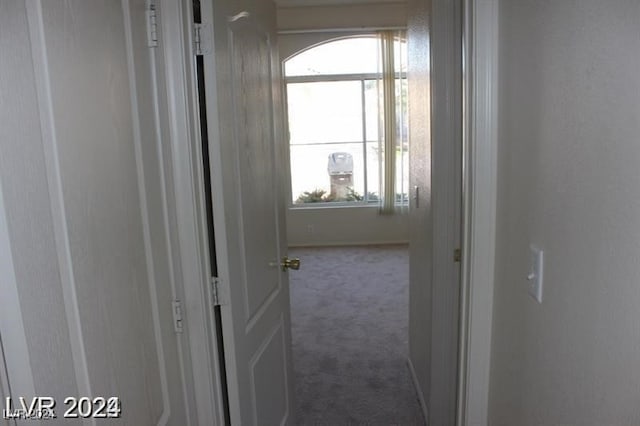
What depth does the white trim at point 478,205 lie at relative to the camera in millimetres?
1180

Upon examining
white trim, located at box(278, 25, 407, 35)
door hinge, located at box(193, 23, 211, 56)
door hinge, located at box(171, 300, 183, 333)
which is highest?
white trim, located at box(278, 25, 407, 35)

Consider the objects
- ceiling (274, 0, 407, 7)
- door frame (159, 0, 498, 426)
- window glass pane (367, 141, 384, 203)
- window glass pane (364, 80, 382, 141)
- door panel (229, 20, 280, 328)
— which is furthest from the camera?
window glass pane (367, 141, 384, 203)

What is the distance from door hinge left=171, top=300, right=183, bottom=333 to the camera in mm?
1285

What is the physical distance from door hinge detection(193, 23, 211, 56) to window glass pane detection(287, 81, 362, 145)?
486 centimetres

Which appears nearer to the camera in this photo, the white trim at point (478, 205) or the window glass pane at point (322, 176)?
the white trim at point (478, 205)

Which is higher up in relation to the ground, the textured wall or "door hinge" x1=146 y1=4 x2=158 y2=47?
"door hinge" x1=146 y1=4 x2=158 y2=47

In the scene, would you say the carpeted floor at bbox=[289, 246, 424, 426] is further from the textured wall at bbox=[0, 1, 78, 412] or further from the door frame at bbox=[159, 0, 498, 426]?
the textured wall at bbox=[0, 1, 78, 412]

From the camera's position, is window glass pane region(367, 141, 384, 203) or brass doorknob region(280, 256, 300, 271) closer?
brass doorknob region(280, 256, 300, 271)

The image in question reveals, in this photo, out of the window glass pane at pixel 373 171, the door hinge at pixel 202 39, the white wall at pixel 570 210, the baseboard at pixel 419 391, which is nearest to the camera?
the white wall at pixel 570 210

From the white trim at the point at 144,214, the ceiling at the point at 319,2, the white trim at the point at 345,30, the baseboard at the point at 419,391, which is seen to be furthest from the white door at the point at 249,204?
the white trim at the point at 345,30

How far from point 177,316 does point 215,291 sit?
151mm

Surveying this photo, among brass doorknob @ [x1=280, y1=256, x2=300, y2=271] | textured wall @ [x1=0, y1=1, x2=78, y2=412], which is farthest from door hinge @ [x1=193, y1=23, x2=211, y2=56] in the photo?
brass doorknob @ [x1=280, y1=256, x2=300, y2=271]

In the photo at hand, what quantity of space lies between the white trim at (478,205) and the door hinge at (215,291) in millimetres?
728

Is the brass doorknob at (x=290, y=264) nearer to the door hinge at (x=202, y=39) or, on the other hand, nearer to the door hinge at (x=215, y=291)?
the door hinge at (x=215, y=291)
